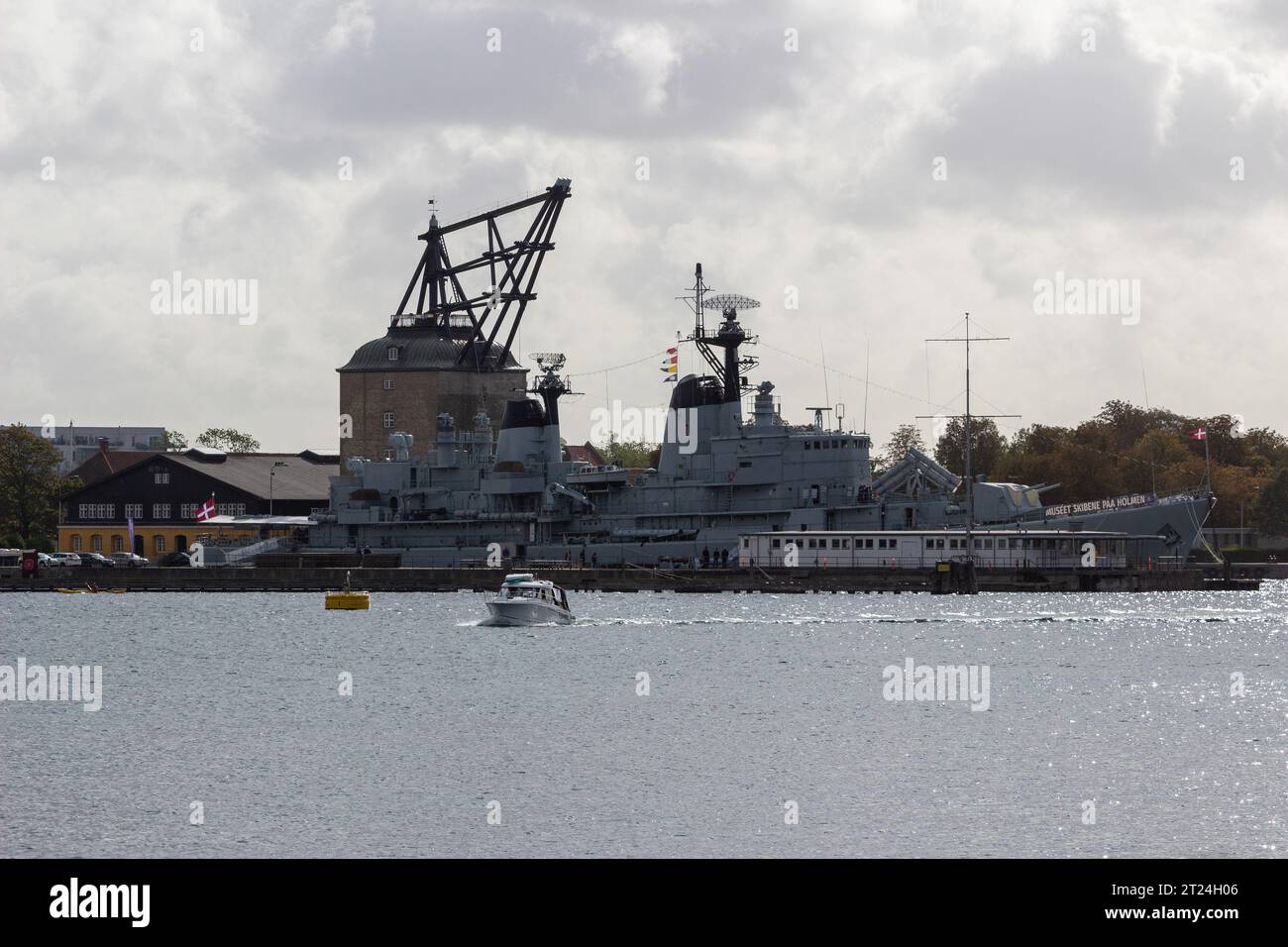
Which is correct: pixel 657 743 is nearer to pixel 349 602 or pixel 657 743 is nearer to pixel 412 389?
pixel 349 602

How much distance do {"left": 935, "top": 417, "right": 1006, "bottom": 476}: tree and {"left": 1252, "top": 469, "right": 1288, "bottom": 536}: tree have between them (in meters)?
26.2

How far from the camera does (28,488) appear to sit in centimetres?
15362

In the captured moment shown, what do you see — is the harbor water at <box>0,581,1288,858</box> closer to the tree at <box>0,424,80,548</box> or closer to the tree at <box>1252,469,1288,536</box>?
the tree at <box>1252,469,1288,536</box>

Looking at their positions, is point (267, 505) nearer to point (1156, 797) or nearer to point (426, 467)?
point (426, 467)

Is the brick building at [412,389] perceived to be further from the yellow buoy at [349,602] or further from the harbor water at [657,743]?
the harbor water at [657,743]

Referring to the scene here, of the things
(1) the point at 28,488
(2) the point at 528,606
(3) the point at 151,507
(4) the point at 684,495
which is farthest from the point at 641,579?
(1) the point at 28,488

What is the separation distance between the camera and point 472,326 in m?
147

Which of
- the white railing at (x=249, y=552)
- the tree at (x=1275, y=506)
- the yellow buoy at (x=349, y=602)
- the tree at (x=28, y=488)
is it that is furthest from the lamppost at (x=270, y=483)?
the tree at (x=1275, y=506)

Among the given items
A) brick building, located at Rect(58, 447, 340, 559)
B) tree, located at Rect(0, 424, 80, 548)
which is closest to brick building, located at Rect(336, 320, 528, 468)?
brick building, located at Rect(58, 447, 340, 559)

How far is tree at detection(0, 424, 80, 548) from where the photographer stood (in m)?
153
